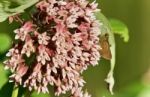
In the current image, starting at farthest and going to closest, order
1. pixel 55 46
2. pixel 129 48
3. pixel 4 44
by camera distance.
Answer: pixel 129 48, pixel 4 44, pixel 55 46

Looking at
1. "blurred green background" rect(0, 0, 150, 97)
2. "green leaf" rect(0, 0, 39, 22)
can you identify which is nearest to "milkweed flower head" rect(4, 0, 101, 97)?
"green leaf" rect(0, 0, 39, 22)

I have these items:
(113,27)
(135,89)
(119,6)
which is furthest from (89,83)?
(135,89)

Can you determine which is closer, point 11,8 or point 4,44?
point 11,8

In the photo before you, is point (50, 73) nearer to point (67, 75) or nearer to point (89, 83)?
point (67, 75)

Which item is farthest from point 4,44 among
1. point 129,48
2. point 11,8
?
point 129,48

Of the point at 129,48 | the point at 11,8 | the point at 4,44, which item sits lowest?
the point at 129,48

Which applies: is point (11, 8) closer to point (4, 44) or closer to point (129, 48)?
point (4, 44)

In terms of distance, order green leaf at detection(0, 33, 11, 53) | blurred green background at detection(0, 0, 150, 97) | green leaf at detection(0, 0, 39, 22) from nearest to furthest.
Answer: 1. green leaf at detection(0, 0, 39, 22)
2. green leaf at detection(0, 33, 11, 53)
3. blurred green background at detection(0, 0, 150, 97)

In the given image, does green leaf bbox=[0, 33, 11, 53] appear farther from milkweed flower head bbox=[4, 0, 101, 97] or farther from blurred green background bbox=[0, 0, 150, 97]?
blurred green background bbox=[0, 0, 150, 97]
